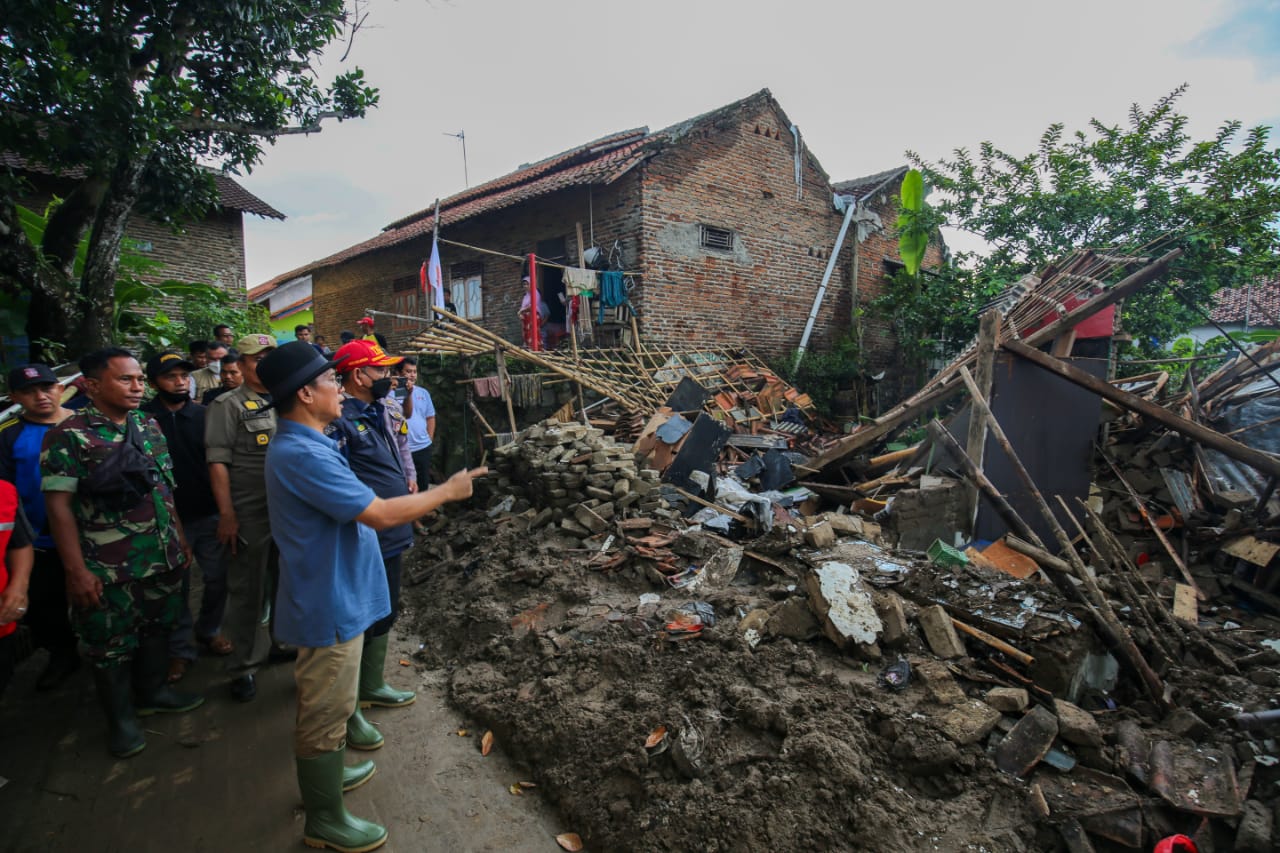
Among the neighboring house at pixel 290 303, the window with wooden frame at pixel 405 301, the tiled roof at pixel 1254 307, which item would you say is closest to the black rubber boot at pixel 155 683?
the window with wooden frame at pixel 405 301

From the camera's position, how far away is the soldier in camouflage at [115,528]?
269 cm

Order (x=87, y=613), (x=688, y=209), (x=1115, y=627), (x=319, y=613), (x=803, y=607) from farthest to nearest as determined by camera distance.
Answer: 1. (x=688, y=209)
2. (x=803, y=607)
3. (x=1115, y=627)
4. (x=87, y=613)
5. (x=319, y=613)

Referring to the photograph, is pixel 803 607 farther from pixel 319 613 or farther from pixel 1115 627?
pixel 319 613

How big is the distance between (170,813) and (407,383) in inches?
133

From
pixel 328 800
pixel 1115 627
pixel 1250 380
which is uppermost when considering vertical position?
pixel 1250 380

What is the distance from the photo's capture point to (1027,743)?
8.68 feet

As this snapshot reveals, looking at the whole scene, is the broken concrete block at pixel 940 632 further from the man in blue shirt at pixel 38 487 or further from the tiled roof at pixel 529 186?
the tiled roof at pixel 529 186

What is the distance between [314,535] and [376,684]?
1632 mm

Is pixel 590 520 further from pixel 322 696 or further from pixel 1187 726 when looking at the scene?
pixel 1187 726

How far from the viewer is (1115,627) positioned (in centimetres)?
320

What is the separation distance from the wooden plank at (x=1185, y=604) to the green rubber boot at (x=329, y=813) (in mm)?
4969

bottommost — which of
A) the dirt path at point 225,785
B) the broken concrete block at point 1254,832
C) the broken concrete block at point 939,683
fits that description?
the dirt path at point 225,785

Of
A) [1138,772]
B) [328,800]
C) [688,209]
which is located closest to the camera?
[328,800]

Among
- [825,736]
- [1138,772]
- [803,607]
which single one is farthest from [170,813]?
[1138,772]
